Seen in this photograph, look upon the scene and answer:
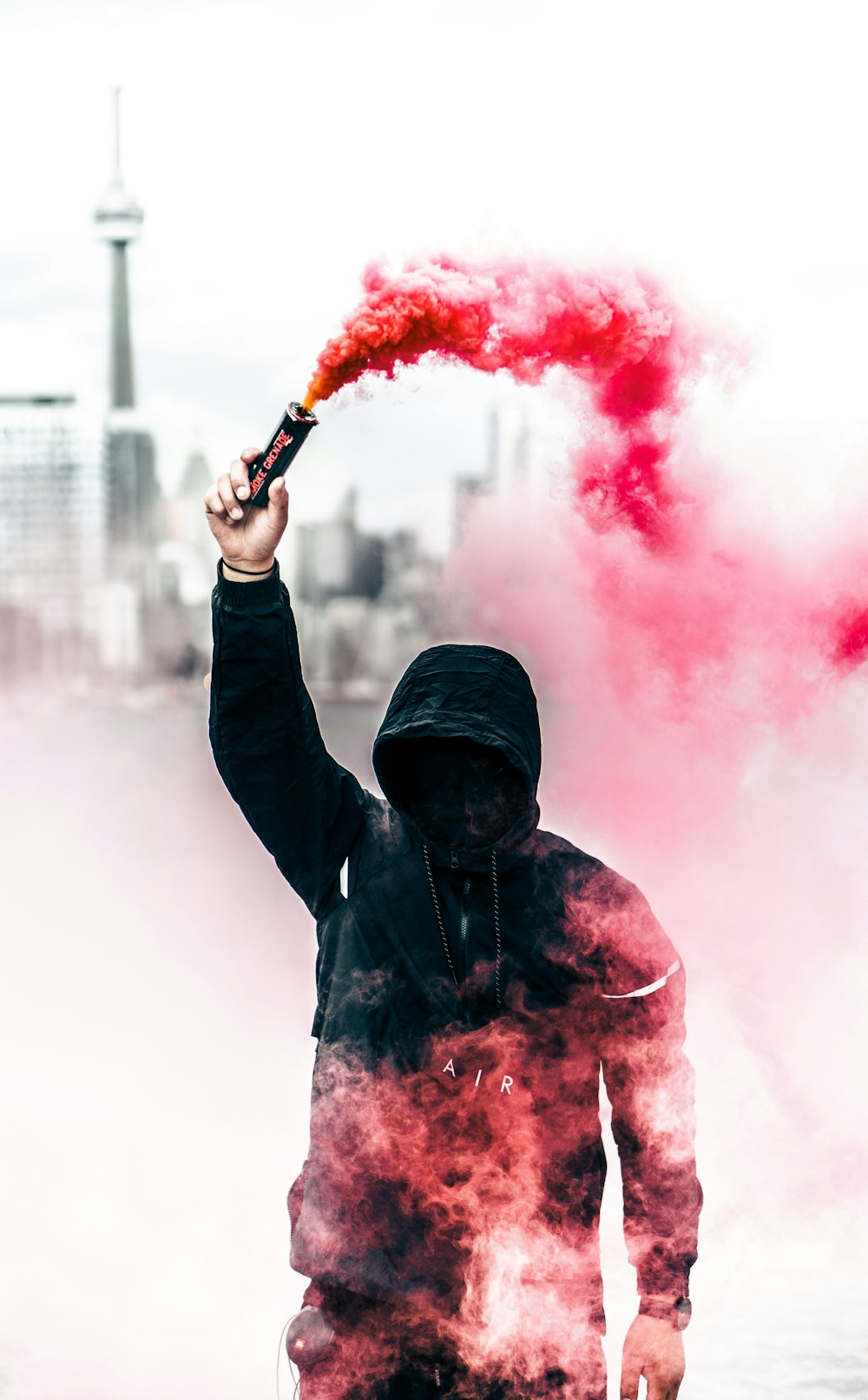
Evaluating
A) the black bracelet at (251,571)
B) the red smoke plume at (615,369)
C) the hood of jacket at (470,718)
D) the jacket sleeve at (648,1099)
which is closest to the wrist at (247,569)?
the black bracelet at (251,571)

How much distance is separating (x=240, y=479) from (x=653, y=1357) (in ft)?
6.84

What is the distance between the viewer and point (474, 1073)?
2.97m

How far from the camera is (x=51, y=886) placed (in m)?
13.8

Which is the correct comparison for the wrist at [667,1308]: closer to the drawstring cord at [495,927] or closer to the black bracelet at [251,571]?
the drawstring cord at [495,927]

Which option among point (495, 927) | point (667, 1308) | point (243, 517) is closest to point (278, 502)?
point (243, 517)

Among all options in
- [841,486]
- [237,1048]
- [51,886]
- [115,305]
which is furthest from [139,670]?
[841,486]

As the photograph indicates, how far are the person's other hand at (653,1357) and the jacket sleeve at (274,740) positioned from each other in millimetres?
1179

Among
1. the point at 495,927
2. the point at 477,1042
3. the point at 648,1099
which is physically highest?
the point at 495,927

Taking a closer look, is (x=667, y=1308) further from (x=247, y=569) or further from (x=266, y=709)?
(x=247, y=569)

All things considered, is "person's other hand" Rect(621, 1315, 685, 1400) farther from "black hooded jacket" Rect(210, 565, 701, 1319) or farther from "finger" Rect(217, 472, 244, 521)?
"finger" Rect(217, 472, 244, 521)

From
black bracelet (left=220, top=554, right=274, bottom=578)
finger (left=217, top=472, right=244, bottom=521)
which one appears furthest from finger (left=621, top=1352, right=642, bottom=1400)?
finger (left=217, top=472, right=244, bottom=521)

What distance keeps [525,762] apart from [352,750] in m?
16.1

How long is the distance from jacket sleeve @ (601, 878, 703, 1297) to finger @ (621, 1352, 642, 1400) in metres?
0.14

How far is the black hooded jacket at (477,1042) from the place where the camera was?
2.94 m
